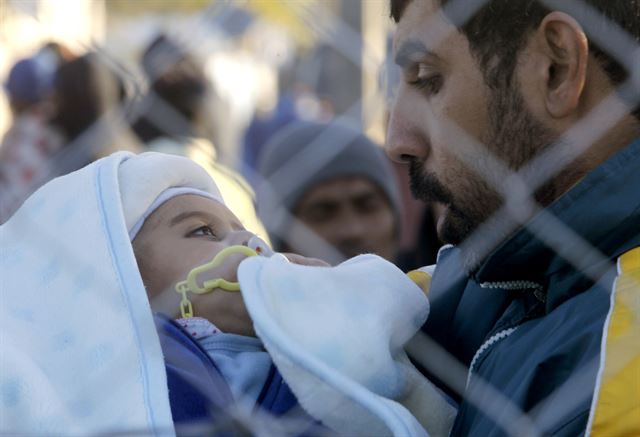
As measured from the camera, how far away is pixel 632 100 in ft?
3.66

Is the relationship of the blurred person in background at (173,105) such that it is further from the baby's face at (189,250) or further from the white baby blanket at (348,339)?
the white baby blanket at (348,339)

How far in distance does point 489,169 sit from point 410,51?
0.14m

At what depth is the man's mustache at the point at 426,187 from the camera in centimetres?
117

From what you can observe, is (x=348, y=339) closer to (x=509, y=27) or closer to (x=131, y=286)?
(x=131, y=286)

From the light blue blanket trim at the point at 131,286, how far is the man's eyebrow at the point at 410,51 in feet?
1.00

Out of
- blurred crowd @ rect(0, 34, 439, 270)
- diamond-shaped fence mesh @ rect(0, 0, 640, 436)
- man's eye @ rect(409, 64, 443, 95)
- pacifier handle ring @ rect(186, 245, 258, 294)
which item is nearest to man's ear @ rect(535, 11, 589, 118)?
diamond-shaped fence mesh @ rect(0, 0, 640, 436)

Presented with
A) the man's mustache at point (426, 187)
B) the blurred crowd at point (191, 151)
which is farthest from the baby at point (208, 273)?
the blurred crowd at point (191, 151)

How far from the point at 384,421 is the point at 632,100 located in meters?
0.36

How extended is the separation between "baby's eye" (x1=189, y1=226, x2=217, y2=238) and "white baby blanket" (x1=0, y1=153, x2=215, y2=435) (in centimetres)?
6

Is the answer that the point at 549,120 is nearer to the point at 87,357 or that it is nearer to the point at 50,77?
the point at 87,357

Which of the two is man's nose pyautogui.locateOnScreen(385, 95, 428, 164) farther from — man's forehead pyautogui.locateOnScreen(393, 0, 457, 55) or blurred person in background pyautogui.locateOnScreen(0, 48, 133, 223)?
blurred person in background pyautogui.locateOnScreen(0, 48, 133, 223)

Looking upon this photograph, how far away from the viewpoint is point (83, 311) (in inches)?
43.5

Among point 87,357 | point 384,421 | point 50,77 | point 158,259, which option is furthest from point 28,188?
point 384,421

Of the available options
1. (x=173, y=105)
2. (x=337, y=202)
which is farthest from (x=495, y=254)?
(x=173, y=105)
